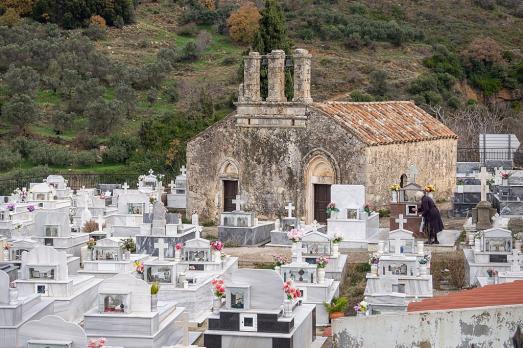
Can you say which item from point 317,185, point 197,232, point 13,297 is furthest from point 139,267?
point 317,185

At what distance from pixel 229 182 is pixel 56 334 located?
19.0 meters

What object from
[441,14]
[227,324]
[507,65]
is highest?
[441,14]

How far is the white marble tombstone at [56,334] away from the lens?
17.3 metres

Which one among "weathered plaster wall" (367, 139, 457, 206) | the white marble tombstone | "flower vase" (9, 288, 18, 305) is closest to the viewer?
the white marble tombstone

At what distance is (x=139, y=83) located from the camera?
7056 centimetres

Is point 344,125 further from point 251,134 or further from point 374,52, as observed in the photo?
point 374,52

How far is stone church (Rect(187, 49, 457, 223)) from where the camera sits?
34.7 meters

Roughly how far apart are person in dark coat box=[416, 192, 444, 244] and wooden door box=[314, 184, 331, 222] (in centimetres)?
446

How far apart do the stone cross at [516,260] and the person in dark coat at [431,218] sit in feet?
17.8

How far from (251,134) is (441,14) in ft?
194

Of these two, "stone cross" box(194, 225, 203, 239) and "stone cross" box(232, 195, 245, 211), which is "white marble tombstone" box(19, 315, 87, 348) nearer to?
"stone cross" box(194, 225, 203, 239)

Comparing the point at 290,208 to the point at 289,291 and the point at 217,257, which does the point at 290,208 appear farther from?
the point at 289,291

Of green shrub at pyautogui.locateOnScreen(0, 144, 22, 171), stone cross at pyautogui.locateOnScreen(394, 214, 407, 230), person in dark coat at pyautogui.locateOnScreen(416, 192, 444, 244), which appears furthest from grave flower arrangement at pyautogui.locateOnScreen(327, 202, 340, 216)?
green shrub at pyautogui.locateOnScreen(0, 144, 22, 171)

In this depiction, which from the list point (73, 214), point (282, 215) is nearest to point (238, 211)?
point (282, 215)
